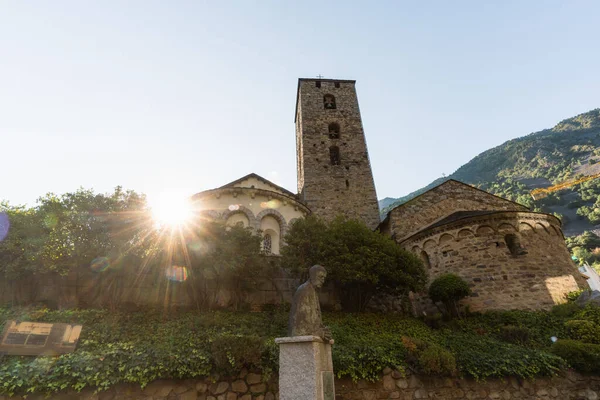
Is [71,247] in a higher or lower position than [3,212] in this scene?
lower

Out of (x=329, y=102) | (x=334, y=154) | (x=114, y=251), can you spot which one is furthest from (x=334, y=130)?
(x=114, y=251)

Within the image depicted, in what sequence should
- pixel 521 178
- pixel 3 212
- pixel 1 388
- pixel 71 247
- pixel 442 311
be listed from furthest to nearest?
pixel 521 178
pixel 442 311
pixel 3 212
pixel 71 247
pixel 1 388

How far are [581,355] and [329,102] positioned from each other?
27246 millimetres

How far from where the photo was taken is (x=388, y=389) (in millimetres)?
8164

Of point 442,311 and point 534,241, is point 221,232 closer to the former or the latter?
point 442,311

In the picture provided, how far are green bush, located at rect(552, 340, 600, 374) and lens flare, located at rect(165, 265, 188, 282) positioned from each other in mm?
13664

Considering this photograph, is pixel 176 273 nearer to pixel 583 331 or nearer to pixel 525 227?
pixel 583 331

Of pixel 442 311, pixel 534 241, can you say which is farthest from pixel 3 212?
pixel 534 241

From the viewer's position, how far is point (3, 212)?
39.6 ft

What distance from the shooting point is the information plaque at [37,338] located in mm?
8062

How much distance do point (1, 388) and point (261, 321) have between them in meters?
7.09

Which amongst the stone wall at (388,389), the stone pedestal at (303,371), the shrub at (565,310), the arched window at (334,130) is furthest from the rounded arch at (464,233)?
the arched window at (334,130)

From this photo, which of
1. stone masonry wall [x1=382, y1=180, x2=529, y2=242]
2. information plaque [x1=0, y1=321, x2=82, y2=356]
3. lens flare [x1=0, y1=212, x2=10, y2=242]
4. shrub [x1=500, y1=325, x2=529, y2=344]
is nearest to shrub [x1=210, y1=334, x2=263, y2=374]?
information plaque [x1=0, y1=321, x2=82, y2=356]

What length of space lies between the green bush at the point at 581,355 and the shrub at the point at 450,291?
4.36 meters
